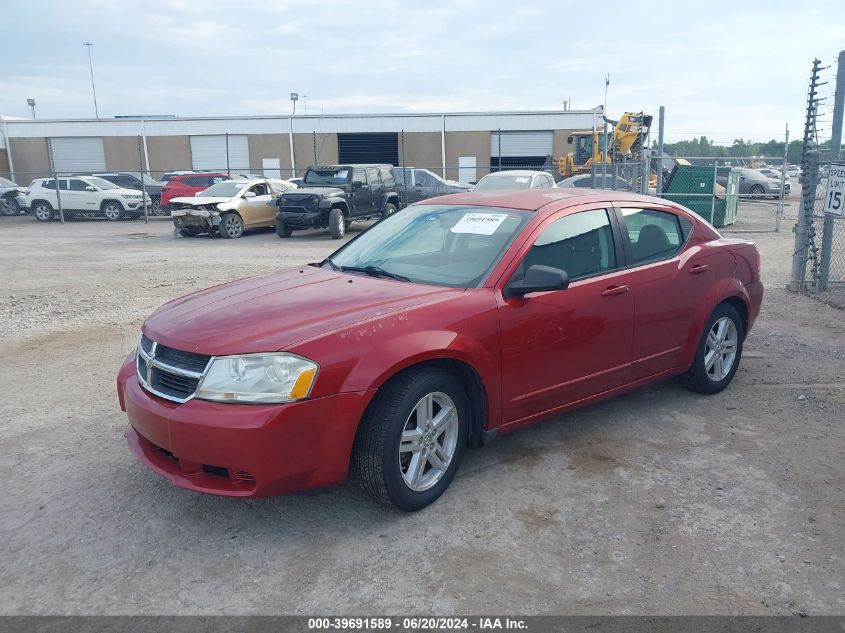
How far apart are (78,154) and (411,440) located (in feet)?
143

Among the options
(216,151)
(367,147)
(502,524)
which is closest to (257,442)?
(502,524)

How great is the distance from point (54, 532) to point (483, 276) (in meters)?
2.64

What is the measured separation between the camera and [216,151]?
132ft

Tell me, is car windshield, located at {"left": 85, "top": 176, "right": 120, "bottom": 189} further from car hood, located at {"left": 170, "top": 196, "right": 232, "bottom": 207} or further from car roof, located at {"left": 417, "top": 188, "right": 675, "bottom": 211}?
car roof, located at {"left": 417, "top": 188, "right": 675, "bottom": 211}

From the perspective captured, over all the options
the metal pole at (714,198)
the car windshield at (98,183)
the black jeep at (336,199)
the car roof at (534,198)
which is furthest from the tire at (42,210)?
the car roof at (534,198)

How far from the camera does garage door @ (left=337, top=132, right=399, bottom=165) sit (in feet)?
135

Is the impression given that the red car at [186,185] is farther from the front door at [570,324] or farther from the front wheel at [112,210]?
the front door at [570,324]

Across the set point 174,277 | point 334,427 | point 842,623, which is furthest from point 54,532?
point 174,277

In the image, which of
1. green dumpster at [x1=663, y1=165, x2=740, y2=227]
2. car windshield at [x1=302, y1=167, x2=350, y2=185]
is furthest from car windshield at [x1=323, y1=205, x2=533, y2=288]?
green dumpster at [x1=663, y1=165, x2=740, y2=227]

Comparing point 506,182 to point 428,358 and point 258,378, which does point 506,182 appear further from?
point 258,378

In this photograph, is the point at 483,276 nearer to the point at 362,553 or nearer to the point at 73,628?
the point at 362,553

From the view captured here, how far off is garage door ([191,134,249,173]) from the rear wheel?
15.5m

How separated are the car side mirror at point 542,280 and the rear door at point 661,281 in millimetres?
1005

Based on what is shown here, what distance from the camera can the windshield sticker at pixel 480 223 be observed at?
443cm
